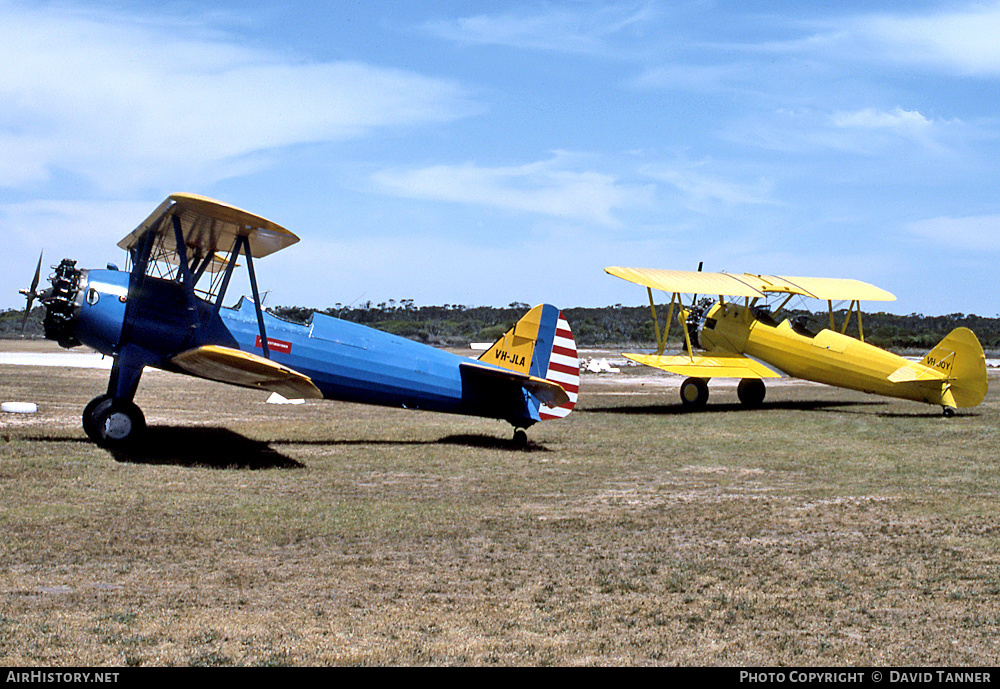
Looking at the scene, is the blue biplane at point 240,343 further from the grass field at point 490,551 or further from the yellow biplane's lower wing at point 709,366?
the yellow biplane's lower wing at point 709,366

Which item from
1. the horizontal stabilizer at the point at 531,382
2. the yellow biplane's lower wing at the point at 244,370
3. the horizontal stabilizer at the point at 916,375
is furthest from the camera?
the horizontal stabilizer at the point at 916,375

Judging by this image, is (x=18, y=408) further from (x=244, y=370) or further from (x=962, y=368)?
(x=962, y=368)

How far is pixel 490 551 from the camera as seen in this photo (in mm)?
7469

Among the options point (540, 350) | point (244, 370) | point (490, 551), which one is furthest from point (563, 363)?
point (490, 551)

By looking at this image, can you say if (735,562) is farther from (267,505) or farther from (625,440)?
(625,440)

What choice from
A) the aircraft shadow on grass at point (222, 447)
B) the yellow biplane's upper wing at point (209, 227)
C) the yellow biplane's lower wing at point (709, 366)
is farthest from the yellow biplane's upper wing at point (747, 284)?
the yellow biplane's upper wing at point (209, 227)

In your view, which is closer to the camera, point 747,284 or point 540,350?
point 540,350

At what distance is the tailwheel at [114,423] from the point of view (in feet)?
40.8

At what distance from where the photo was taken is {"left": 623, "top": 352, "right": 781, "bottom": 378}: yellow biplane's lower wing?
22.0 metres

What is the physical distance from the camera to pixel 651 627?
18.0 ft

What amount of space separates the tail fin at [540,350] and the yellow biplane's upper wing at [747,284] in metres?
6.49

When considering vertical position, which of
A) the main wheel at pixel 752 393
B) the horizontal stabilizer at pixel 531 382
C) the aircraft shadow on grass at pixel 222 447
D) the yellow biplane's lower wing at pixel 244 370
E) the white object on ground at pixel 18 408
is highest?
the main wheel at pixel 752 393

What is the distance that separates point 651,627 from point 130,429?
930 cm

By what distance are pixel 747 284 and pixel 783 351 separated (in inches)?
82.7
